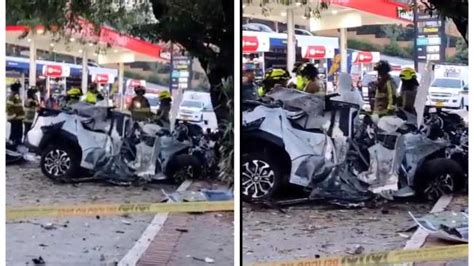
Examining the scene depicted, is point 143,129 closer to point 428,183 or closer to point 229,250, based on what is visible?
point 229,250

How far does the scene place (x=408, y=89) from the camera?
405 cm

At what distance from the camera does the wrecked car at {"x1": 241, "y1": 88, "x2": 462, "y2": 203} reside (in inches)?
158

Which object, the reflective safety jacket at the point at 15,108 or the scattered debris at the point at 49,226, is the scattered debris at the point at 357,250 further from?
the reflective safety jacket at the point at 15,108

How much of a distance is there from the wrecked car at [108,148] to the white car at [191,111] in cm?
8

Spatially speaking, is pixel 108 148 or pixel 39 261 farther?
pixel 108 148

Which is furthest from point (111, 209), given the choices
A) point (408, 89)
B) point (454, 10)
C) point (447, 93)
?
point (454, 10)

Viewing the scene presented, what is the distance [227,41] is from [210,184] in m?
0.88

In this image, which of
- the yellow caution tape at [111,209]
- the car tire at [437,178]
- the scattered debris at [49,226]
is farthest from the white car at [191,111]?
the car tire at [437,178]

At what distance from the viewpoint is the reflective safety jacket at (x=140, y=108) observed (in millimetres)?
4070

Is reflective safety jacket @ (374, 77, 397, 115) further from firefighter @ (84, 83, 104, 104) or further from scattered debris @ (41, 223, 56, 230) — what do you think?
scattered debris @ (41, 223, 56, 230)

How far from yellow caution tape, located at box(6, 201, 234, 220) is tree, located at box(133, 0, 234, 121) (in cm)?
54

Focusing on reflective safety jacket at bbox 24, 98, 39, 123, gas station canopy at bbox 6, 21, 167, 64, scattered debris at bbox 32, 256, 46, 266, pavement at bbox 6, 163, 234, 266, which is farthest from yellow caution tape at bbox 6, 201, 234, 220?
gas station canopy at bbox 6, 21, 167, 64

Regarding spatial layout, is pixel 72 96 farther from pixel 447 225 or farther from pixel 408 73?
pixel 447 225

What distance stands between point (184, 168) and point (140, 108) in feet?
1.50
